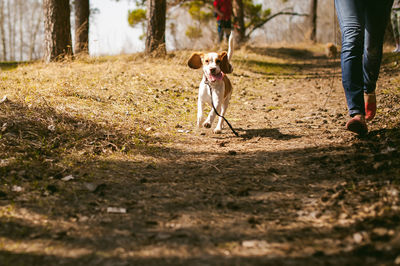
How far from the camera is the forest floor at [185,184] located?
186 centimetres

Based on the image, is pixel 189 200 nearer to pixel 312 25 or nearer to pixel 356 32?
pixel 356 32

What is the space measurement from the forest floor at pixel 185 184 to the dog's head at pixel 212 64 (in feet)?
2.62

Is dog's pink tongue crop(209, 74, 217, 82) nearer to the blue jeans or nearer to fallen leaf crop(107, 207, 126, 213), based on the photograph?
the blue jeans

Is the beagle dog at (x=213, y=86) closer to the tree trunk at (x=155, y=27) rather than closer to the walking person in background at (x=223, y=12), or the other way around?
the tree trunk at (x=155, y=27)

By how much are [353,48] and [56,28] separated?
6955 millimetres

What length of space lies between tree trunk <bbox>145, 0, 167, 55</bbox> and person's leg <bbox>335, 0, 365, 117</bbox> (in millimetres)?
6836

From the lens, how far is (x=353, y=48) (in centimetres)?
337

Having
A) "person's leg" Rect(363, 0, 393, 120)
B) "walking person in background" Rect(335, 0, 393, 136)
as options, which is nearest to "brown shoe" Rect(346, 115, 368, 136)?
"walking person in background" Rect(335, 0, 393, 136)

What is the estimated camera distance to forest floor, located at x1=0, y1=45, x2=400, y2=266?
73.2 inches

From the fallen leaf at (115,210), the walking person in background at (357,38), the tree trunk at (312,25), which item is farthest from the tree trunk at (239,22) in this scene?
the fallen leaf at (115,210)

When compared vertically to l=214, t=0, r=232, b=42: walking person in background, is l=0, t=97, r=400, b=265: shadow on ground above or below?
below

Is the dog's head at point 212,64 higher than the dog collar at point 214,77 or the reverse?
higher

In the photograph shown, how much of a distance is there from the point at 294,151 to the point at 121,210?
2005 millimetres

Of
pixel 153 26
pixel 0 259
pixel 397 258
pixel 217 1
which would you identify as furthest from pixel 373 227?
pixel 217 1
